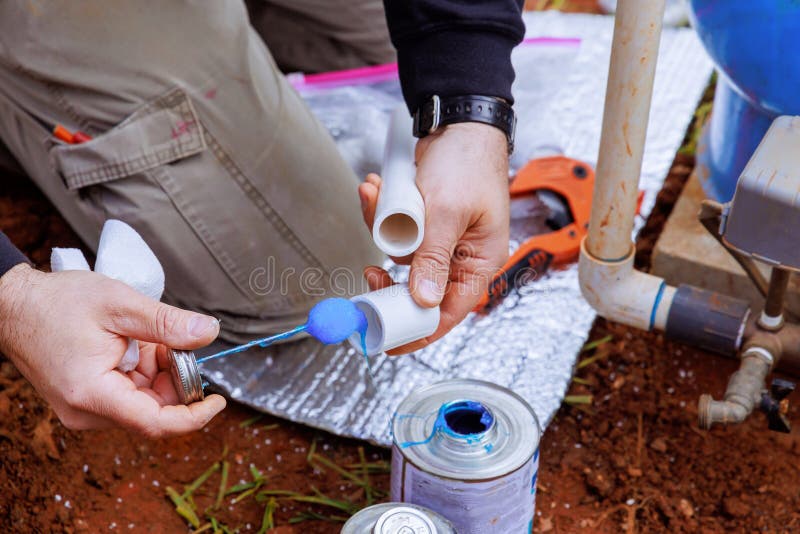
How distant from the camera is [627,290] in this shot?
65.7 inches

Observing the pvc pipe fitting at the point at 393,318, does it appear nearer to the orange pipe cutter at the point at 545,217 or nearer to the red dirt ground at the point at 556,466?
the red dirt ground at the point at 556,466

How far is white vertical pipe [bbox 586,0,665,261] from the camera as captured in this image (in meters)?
1.35

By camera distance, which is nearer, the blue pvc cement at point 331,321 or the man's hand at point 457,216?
the blue pvc cement at point 331,321

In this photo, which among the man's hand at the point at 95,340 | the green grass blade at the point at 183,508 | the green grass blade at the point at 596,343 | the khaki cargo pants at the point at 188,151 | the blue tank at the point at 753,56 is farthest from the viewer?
the green grass blade at the point at 596,343

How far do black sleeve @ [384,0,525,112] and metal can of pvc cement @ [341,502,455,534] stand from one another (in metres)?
0.72

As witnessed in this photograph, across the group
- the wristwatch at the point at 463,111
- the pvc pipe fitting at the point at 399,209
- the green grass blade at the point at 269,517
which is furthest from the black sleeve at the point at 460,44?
the green grass blade at the point at 269,517

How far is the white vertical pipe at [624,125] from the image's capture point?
4.44 ft

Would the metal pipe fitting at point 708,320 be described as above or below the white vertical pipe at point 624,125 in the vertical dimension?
below

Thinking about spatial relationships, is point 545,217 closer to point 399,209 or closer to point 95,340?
point 399,209

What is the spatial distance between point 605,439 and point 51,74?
1.35 metres

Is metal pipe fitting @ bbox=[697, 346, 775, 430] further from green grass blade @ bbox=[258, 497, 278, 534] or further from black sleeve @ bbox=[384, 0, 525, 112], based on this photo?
green grass blade @ bbox=[258, 497, 278, 534]

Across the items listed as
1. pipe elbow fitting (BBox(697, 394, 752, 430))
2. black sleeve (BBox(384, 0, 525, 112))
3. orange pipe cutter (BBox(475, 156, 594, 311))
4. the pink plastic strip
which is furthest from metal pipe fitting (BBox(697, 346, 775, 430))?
the pink plastic strip

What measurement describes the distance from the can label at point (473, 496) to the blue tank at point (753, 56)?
82 cm

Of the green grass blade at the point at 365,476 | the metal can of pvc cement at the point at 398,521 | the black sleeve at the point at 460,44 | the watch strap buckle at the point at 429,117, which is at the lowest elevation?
the green grass blade at the point at 365,476
